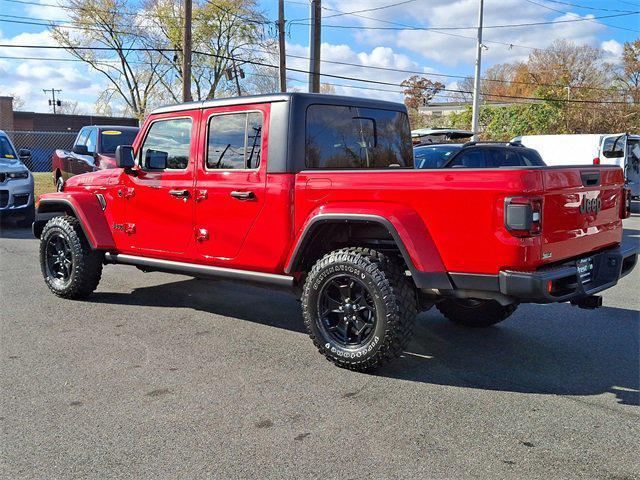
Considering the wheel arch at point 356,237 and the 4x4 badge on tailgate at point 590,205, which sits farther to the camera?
the 4x4 badge on tailgate at point 590,205

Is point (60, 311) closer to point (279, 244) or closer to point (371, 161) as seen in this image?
point (279, 244)

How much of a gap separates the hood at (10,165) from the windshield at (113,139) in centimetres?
166

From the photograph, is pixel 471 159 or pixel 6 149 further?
pixel 6 149

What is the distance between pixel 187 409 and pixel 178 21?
43.5 metres

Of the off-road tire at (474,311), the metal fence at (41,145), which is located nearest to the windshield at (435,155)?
the off-road tire at (474,311)

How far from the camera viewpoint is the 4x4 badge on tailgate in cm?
397

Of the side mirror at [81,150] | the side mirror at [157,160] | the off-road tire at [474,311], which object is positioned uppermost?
the side mirror at [81,150]

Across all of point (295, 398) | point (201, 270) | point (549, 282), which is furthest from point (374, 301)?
point (201, 270)

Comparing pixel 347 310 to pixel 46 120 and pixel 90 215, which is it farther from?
pixel 46 120

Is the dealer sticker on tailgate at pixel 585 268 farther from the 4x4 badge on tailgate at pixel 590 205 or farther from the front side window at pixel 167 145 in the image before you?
the front side window at pixel 167 145

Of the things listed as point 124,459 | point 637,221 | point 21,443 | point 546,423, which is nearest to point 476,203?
point 546,423

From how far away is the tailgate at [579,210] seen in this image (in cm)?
365

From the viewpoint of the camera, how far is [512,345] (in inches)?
193

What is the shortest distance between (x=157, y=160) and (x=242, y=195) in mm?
1215
